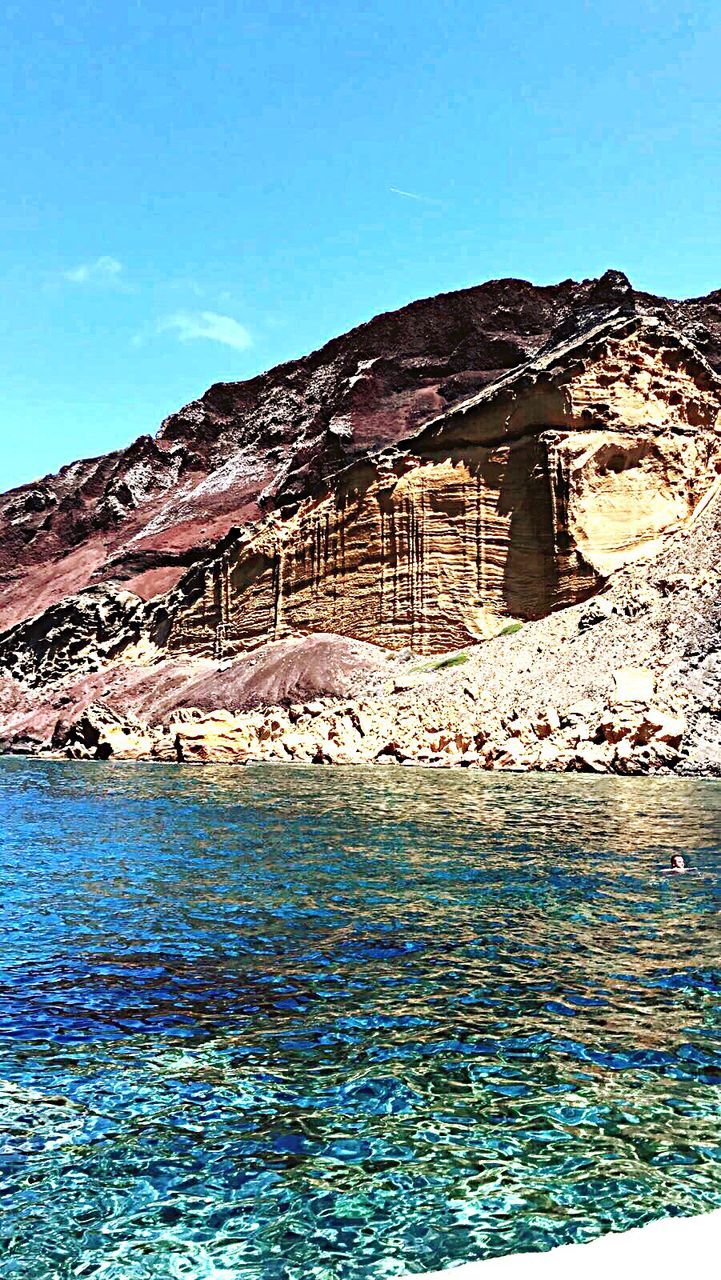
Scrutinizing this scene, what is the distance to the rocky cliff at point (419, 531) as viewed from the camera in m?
45.2

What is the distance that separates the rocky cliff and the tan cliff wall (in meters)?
0.11

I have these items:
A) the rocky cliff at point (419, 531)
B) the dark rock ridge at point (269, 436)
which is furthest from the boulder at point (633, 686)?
the dark rock ridge at point (269, 436)

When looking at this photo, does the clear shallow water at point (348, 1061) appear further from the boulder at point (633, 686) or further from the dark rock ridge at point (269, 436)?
the dark rock ridge at point (269, 436)

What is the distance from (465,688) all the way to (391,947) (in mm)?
27338

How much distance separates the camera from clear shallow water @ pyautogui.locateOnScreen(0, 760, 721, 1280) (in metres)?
4.54

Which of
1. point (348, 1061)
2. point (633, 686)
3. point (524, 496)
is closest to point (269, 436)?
point (524, 496)

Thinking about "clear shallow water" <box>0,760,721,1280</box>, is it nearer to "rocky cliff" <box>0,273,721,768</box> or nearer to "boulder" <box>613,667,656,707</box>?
"boulder" <box>613,667,656,707</box>

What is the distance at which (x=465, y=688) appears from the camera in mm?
36281

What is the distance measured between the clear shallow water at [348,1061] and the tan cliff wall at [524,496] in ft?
109

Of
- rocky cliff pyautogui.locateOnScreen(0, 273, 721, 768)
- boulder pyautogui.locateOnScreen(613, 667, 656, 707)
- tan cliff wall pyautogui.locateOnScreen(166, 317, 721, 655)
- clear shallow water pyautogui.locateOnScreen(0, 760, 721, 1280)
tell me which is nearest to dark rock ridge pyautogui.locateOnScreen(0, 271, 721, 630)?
rocky cliff pyautogui.locateOnScreen(0, 273, 721, 768)

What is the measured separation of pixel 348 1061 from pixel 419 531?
44.4 metres

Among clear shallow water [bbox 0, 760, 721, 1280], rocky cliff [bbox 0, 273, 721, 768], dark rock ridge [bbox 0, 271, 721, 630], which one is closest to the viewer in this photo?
clear shallow water [bbox 0, 760, 721, 1280]

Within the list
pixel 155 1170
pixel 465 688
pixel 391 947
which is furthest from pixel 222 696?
pixel 155 1170

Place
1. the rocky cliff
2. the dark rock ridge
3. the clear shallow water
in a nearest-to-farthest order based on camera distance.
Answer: the clear shallow water
the rocky cliff
the dark rock ridge
